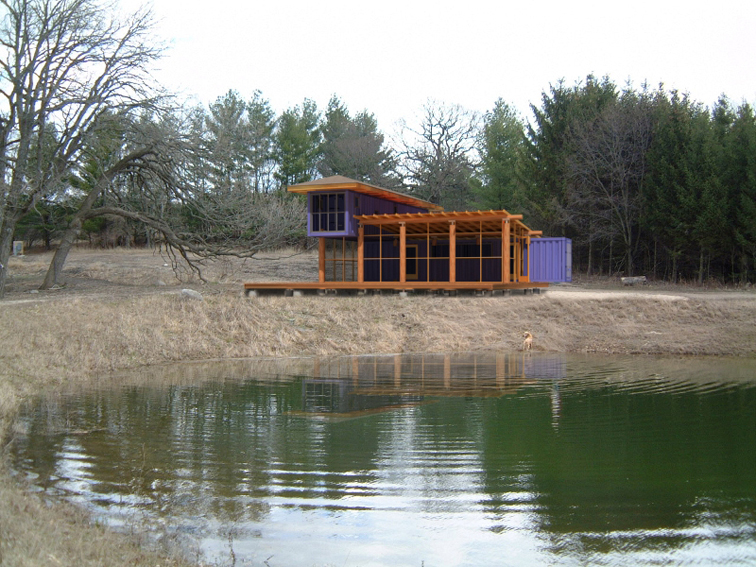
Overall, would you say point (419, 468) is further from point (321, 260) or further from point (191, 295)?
point (321, 260)

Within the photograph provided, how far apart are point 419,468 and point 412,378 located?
751 centimetres

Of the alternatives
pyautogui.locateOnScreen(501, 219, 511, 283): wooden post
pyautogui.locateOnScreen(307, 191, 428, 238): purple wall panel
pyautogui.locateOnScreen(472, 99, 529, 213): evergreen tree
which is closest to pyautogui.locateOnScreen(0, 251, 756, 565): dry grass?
pyautogui.locateOnScreen(501, 219, 511, 283): wooden post

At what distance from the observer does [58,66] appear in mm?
23047

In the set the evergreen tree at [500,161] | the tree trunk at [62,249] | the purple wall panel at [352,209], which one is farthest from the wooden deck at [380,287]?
the evergreen tree at [500,161]

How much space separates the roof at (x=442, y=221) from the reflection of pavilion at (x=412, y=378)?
20.9 ft

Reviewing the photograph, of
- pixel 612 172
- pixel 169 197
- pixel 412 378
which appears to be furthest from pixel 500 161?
pixel 412 378

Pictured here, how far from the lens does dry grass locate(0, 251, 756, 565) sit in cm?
1769

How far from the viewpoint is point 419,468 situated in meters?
8.74

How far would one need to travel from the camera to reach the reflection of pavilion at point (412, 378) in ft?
44.1

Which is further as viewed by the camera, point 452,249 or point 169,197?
point 169,197

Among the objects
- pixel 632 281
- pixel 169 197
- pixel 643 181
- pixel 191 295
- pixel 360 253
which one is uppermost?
pixel 643 181

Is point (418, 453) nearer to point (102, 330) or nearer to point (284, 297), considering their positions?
point (102, 330)

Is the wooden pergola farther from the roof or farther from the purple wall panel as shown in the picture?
the purple wall panel

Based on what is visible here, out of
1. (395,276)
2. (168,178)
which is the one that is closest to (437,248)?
(395,276)
